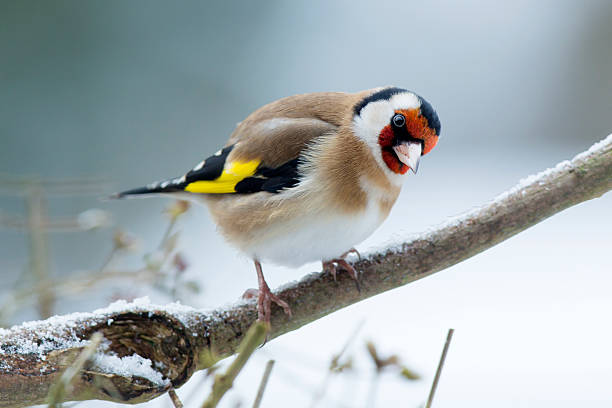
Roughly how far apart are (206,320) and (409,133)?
0.76 metres

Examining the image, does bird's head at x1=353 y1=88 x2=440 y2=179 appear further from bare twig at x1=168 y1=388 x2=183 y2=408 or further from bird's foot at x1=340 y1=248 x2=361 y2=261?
bare twig at x1=168 y1=388 x2=183 y2=408

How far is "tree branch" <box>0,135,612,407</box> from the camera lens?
130cm

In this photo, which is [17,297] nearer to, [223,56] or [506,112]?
[223,56]

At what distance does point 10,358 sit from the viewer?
4.31 ft

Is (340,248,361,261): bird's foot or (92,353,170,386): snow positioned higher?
(340,248,361,261): bird's foot

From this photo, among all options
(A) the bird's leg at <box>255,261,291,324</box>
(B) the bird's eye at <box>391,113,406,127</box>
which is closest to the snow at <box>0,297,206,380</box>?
(A) the bird's leg at <box>255,261,291,324</box>

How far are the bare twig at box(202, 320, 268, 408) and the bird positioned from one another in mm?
807

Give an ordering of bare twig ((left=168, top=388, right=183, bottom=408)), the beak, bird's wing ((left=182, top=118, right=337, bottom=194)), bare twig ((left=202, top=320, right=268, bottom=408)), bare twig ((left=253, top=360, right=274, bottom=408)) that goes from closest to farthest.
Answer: bare twig ((left=202, top=320, right=268, bottom=408)), bare twig ((left=253, top=360, right=274, bottom=408)), bare twig ((left=168, top=388, right=183, bottom=408)), the beak, bird's wing ((left=182, top=118, right=337, bottom=194))

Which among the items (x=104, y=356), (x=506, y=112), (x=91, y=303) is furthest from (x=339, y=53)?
(x=104, y=356)

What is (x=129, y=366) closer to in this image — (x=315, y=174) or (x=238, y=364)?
(x=238, y=364)

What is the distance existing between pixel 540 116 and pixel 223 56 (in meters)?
2.69

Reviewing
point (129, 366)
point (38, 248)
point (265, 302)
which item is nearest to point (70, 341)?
point (129, 366)

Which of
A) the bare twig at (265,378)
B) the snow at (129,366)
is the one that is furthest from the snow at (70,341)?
the bare twig at (265,378)

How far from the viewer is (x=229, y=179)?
192 cm
